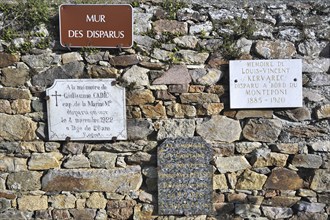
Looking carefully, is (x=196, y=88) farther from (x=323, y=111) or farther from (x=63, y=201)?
(x=63, y=201)

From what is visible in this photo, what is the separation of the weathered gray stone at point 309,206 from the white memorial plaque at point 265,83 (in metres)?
0.97

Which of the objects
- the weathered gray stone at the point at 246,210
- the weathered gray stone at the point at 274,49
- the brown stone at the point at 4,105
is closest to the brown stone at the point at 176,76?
the weathered gray stone at the point at 274,49

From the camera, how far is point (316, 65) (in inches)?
136

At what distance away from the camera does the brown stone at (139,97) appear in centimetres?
346

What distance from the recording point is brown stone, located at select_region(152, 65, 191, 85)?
11.3ft

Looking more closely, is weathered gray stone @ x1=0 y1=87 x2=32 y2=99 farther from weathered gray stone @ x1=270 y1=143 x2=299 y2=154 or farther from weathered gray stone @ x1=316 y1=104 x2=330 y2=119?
weathered gray stone @ x1=316 y1=104 x2=330 y2=119

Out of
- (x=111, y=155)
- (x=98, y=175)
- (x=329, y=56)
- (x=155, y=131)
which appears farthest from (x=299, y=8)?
(x=98, y=175)

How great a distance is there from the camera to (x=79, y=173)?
3.53 metres

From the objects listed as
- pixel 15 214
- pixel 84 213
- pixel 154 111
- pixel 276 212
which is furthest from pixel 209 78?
pixel 15 214

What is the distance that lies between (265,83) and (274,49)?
334 mm

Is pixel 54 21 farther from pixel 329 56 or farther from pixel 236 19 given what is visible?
pixel 329 56

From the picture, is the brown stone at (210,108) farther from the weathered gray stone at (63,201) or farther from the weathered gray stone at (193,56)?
the weathered gray stone at (63,201)

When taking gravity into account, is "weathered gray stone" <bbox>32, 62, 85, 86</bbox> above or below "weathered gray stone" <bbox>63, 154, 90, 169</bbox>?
above

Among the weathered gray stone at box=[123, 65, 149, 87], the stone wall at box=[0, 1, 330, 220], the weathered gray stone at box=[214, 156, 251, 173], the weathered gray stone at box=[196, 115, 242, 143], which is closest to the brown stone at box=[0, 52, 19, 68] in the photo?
the stone wall at box=[0, 1, 330, 220]
